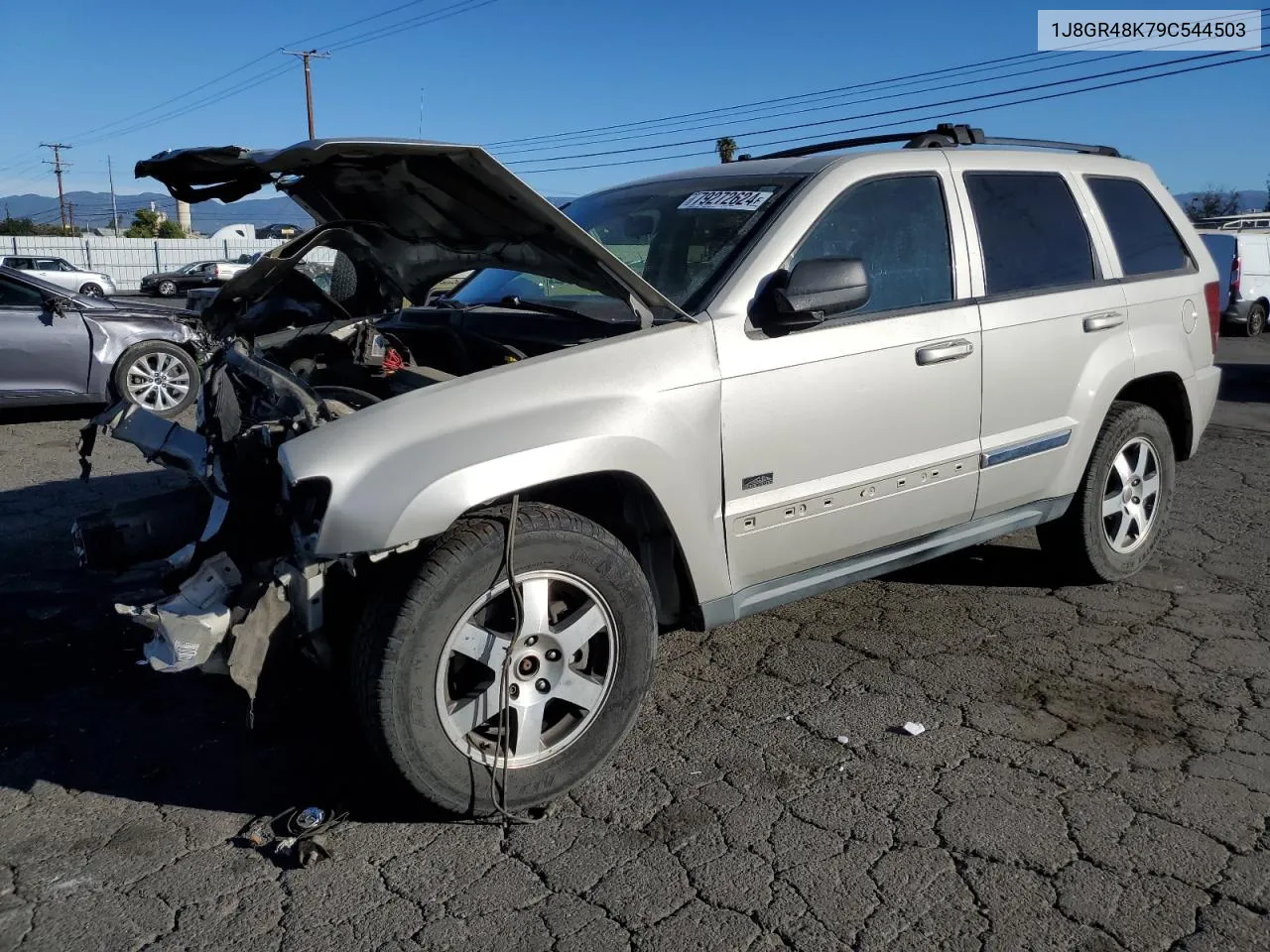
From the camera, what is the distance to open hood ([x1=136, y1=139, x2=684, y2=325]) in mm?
3201

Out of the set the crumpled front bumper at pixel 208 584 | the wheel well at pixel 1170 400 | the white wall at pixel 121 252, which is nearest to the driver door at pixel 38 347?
the crumpled front bumper at pixel 208 584

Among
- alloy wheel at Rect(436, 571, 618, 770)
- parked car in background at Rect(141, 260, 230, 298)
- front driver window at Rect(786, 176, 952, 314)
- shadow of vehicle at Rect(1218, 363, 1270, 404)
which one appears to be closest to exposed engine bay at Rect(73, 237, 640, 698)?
alloy wheel at Rect(436, 571, 618, 770)

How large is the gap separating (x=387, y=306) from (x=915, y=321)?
91.5 inches

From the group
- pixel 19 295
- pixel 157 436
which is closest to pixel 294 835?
pixel 157 436

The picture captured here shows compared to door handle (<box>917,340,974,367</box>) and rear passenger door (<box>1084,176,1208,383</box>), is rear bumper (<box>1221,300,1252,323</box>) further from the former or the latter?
door handle (<box>917,340,974,367</box>)

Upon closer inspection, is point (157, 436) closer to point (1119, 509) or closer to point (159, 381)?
point (1119, 509)

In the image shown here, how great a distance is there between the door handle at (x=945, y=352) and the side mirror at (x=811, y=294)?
0.48 meters

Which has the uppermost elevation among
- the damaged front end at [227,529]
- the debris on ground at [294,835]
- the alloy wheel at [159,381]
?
the damaged front end at [227,529]

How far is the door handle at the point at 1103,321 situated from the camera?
4559 mm

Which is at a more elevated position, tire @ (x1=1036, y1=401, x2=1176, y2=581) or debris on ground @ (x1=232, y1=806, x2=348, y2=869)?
tire @ (x1=1036, y1=401, x2=1176, y2=581)

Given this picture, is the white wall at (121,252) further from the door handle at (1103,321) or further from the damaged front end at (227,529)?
the door handle at (1103,321)

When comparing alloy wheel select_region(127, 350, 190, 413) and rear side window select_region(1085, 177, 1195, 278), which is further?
alloy wheel select_region(127, 350, 190, 413)

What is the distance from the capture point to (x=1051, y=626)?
4715 mm

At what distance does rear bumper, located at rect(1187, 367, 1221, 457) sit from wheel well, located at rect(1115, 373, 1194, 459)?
0.02m
